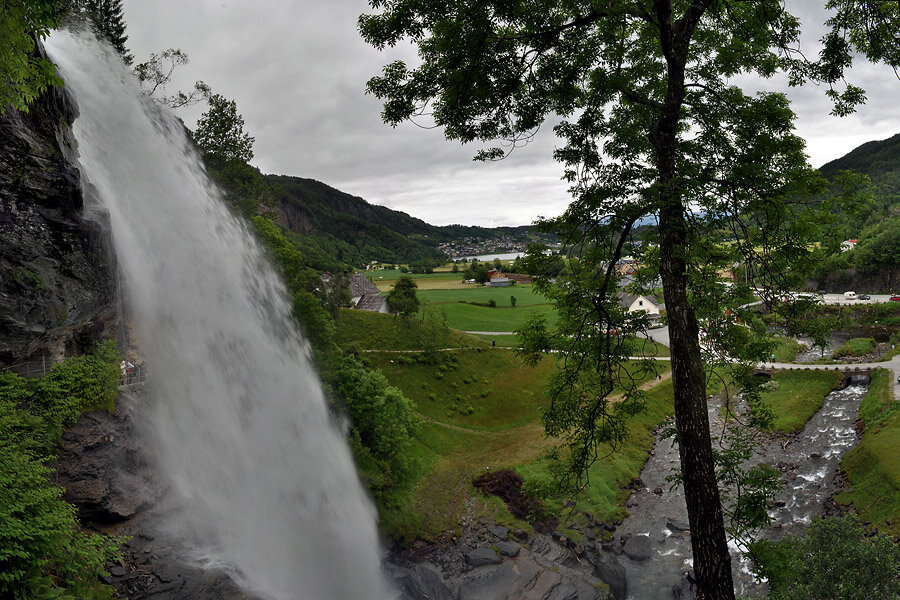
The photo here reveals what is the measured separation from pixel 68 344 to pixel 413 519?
17459mm

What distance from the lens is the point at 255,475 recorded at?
17562mm

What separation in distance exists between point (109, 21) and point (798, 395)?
69.5 meters

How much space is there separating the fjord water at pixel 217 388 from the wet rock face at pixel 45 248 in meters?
1.82

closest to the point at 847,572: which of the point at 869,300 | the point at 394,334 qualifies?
the point at 394,334

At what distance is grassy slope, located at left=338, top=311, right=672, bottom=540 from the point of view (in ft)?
83.7

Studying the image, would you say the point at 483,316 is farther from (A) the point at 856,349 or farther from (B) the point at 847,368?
(A) the point at 856,349

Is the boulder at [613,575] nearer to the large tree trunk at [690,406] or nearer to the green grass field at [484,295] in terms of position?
the large tree trunk at [690,406]

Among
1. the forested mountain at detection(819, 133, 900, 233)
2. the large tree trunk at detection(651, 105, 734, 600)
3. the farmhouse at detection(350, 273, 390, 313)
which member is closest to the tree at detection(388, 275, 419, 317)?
the farmhouse at detection(350, 273, 390, 313)

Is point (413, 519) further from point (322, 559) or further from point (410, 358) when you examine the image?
point (410, 358)

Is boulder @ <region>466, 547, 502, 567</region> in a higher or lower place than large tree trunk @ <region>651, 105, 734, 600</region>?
lower

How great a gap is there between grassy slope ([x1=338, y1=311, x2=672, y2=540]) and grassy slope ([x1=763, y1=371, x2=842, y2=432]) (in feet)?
29.0

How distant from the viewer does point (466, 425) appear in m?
39.7

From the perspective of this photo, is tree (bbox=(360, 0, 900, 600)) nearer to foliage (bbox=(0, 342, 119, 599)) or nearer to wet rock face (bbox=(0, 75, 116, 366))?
foliage (bbox=(0, 342, 119, 599))

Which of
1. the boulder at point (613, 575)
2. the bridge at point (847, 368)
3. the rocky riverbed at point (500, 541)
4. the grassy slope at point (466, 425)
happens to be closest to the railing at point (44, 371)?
the rocky riverbed at point (500, 541)
